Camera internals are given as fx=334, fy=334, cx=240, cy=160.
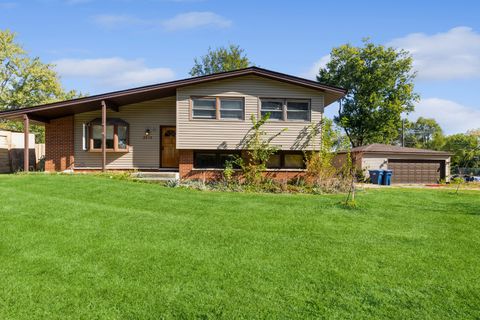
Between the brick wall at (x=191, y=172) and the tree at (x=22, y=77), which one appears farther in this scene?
the tree at (x=22, y=77)

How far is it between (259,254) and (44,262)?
3.06 meters

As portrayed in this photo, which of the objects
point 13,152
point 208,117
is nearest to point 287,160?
point 208,117

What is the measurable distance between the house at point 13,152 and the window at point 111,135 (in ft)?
15.2

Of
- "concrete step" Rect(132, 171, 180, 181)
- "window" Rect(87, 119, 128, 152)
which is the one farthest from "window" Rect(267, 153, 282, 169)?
"window" Rect(87, 119, 128, 152)

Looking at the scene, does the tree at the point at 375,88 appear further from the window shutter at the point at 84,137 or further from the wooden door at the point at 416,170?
the window shutter at the point at 84,137

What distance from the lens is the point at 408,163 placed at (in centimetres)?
2152

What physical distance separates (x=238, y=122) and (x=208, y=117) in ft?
4.43

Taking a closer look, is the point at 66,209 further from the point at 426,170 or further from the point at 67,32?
the point at 426,170

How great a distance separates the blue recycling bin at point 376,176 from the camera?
65.6 feet

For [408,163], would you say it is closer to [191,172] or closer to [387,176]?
[387,176]

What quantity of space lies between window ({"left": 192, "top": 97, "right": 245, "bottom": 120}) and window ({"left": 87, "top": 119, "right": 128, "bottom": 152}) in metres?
3.85

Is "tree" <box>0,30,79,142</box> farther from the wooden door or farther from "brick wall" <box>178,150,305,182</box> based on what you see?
the wooden door

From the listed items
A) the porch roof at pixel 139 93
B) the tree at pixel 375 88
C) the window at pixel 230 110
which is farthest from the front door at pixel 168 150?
the tree at pixel 375 88

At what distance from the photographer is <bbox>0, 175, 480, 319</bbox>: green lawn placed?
363 centimetres
